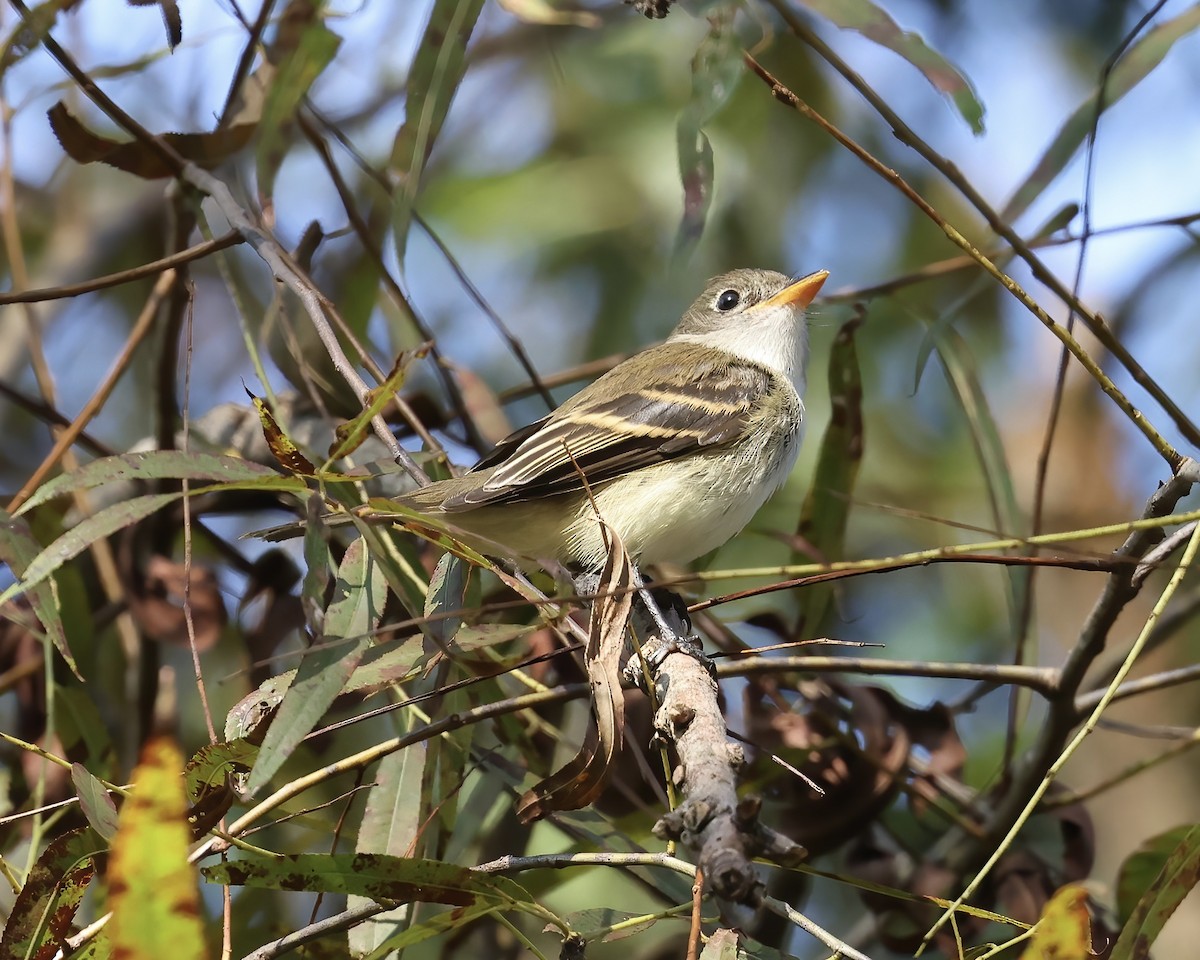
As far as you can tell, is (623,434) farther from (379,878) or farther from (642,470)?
(379,878)

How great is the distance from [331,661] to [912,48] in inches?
59.6

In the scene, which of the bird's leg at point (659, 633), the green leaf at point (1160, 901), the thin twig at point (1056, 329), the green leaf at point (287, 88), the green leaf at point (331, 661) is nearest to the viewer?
the green leaf at point (331, 661)

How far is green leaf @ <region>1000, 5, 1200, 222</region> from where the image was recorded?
268cm

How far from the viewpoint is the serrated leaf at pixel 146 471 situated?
1.56 meters

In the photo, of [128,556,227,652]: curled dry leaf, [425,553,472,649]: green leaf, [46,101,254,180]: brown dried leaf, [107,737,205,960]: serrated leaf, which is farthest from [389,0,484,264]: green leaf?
[107,737,205,960]: serrated leaf

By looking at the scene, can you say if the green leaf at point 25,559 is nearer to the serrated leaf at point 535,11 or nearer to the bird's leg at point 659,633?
the bird's leg at point 659,633

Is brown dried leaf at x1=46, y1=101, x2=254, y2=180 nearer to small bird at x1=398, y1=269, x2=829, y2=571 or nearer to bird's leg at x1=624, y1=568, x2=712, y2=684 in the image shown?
small bird at x1=398, y1=269, x2=829, y2=571

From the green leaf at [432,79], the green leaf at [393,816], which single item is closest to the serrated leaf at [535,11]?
the green leaf at [432,79]

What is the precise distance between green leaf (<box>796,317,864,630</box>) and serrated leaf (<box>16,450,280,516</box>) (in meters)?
1.59

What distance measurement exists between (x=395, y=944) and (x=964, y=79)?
1.75m

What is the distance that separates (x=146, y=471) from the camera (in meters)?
1.58

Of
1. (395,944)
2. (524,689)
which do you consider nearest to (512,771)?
(524,689)

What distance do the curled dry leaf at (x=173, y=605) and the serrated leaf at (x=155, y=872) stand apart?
192 cm

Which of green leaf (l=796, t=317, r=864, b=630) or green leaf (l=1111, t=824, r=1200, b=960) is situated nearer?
green leaf (l=1111, t=824, r=1200, b=960)
